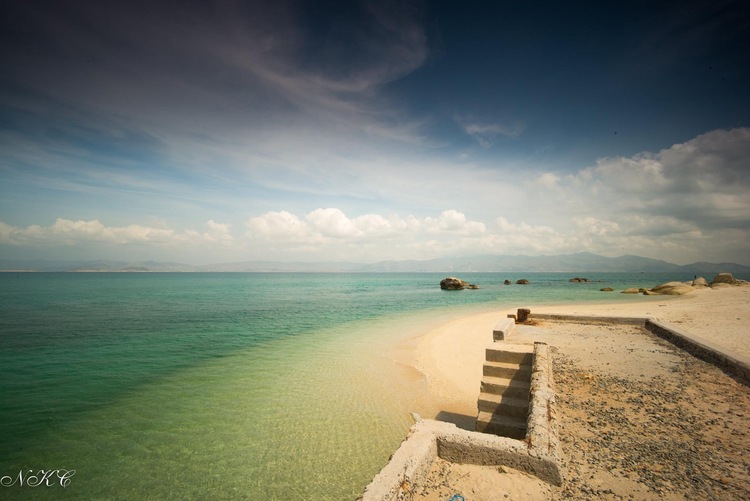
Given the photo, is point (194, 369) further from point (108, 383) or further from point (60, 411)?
point (60, 411)

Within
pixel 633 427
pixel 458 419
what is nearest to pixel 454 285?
pixel 458 419

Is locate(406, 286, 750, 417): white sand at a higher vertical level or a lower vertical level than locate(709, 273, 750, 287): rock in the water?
lower

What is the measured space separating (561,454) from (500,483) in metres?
1.08

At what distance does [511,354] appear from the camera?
8438 mm

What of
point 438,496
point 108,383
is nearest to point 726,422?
point 438,496

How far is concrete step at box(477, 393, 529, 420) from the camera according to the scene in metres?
7.62

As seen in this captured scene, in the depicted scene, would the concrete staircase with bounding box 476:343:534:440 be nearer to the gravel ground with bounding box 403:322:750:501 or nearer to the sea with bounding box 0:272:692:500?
the gravel ground with bounding box 403:322:750:501

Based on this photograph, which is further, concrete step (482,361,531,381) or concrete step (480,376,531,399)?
concrete step (482,361,531,381)

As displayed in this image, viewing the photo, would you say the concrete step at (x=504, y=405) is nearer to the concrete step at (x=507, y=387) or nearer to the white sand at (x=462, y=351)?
the concrete step at (x=507, y=387)

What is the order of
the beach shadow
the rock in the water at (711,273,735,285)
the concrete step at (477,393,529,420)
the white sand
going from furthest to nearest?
the rock in the water at (711,273,735,285)
the white sand
the beach shadow
the concrete step at (477,393,529,420)

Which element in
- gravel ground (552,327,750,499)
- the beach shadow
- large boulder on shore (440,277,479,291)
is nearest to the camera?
gravel ground (552,327,750,499)

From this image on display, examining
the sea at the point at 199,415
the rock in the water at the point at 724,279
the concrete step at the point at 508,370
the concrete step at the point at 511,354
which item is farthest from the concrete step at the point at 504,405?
the rock in the water at the point at 724,279

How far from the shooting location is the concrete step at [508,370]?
8148 millimetres

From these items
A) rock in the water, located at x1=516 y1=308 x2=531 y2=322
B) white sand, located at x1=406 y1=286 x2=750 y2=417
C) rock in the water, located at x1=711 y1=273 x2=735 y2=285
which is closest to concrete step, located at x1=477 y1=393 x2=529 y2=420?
white sand, located at x1=406 y1=286 x2=750 y2=417
